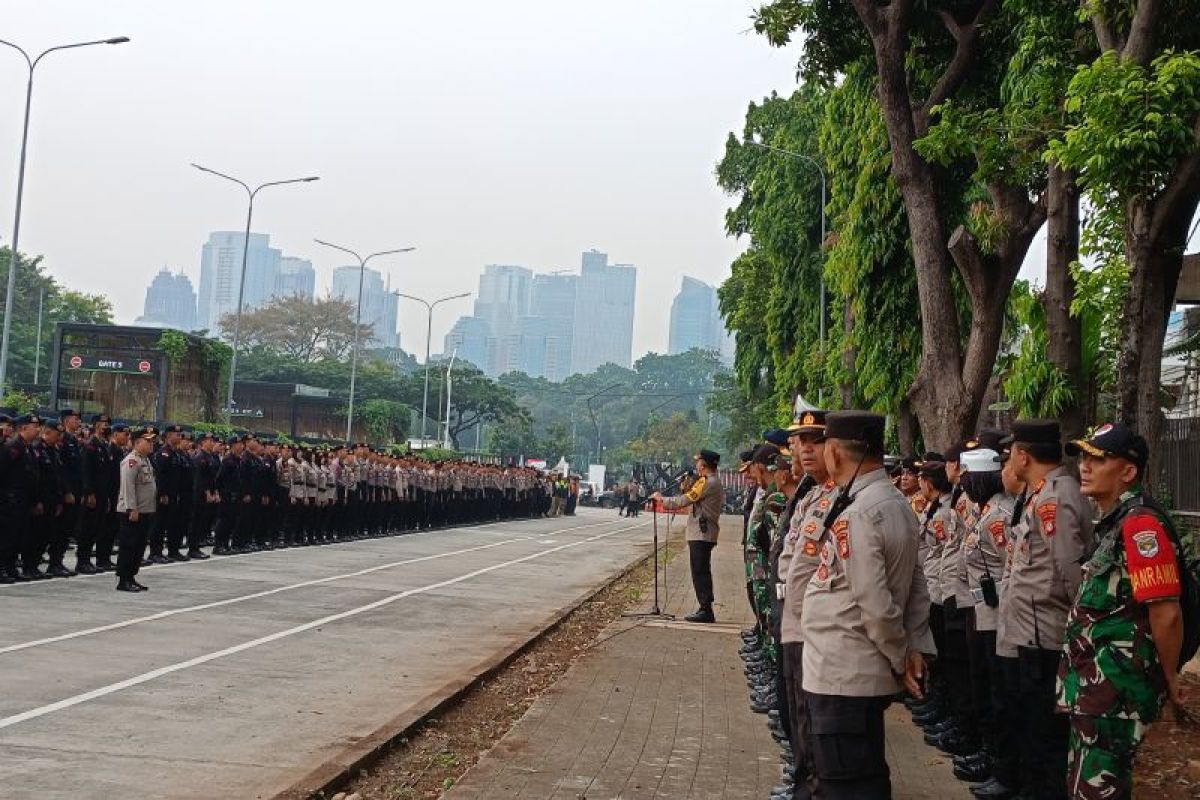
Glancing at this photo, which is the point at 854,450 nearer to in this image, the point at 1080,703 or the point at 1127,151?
the point at 1080,703

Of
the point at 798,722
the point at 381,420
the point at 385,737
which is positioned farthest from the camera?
the point at 381,420

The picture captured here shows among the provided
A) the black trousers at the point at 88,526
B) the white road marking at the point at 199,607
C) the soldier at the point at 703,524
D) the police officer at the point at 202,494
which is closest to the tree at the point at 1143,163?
the soldier at the point at 703,524

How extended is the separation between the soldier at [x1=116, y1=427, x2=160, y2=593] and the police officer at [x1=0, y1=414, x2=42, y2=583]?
969 millimetres

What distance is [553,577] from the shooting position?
23219 mm

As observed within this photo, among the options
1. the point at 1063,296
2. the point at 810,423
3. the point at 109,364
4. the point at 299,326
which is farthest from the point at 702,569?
the point at 299,326

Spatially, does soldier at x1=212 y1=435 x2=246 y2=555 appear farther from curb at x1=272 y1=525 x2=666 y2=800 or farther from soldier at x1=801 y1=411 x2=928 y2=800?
soldier at x1=801 y1=411 x2=928 y2=800

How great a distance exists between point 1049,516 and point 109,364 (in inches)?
1601

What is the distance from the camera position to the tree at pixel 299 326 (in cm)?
10212

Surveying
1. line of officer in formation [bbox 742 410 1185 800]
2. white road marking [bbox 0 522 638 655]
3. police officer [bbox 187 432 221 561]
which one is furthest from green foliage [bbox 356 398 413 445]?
line of officer in formation [bbox 742 410 1185 800]

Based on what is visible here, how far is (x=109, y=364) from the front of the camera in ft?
144

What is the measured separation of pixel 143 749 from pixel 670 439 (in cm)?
10586

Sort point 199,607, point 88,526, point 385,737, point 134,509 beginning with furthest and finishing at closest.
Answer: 1. point 88,526
2. point 134,509
3. point 199,607
4. point 385,737

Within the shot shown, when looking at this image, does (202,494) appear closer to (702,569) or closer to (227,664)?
(702,569)

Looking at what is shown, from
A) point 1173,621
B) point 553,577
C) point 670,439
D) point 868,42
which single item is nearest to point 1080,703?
point 1173,621
